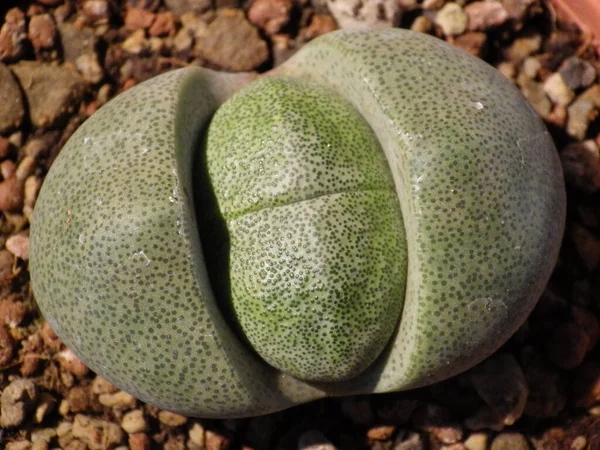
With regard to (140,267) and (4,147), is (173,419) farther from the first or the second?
(4,147)

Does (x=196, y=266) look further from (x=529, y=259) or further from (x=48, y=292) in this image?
(x=529, y=259)

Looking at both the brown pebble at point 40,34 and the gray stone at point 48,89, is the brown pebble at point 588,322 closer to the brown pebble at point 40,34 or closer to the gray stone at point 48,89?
the gray stone at point 48,89

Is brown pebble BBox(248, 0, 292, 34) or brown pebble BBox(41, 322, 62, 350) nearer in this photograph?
brown pebble BBox(41, 322, 62, 350)

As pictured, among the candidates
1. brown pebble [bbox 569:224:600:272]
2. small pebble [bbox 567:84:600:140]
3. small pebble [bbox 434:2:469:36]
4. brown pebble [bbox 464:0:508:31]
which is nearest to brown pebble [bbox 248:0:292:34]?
small pebble [bbox 434:2:469:36]

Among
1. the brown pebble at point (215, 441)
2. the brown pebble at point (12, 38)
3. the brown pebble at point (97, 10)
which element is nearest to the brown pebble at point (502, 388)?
the brown pebble at point (215, 441)

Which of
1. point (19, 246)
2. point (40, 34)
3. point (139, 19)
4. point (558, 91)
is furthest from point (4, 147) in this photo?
point (558, 91)

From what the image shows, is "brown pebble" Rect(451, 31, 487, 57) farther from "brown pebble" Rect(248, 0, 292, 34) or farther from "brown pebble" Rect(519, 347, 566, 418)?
"brown pebble" Rect(519, 347, 566, 418)
